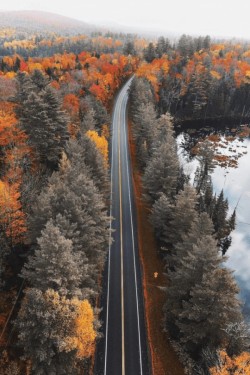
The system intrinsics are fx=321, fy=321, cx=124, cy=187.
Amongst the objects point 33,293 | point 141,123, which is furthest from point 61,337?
point 141,123

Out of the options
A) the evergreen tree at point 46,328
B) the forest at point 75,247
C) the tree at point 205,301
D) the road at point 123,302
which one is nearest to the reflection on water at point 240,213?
the forest at point 75,247

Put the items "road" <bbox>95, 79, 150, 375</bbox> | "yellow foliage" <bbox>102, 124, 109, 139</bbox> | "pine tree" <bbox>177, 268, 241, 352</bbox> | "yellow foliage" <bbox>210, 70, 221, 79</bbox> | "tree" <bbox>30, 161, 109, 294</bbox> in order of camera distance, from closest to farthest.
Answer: "pine tree" <bbox>177, 268, 241, 352</bbox>
"road" <bbox>95, 79, 150, 375</bbox>
"tree" <bbox>30, 161, 109, 294</bbox>
"yellow foliage" <bbox>102, 124, 109, 139</bbox>
"yellow foliage" <bbox>210, 70, 221, 79</bbox>

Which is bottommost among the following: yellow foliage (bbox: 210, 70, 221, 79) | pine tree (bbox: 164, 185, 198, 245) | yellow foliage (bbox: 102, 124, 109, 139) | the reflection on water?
the reflection on water

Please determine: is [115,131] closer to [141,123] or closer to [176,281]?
[141,123]

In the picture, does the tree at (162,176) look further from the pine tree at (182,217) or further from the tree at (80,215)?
the tree at (80,215)

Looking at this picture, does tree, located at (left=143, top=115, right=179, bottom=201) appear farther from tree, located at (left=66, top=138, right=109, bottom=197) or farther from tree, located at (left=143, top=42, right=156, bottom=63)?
tree, located at (left=143, top=42, right=156, bottom=63)

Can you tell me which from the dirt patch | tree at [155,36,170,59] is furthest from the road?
tree at [155,36,170,59]

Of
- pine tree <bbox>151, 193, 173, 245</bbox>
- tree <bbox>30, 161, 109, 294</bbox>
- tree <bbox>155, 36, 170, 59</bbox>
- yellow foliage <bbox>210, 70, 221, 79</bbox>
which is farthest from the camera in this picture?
tree <bbox>155, 36, 170, 59</bbox>

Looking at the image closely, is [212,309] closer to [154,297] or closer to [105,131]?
[154,297]
